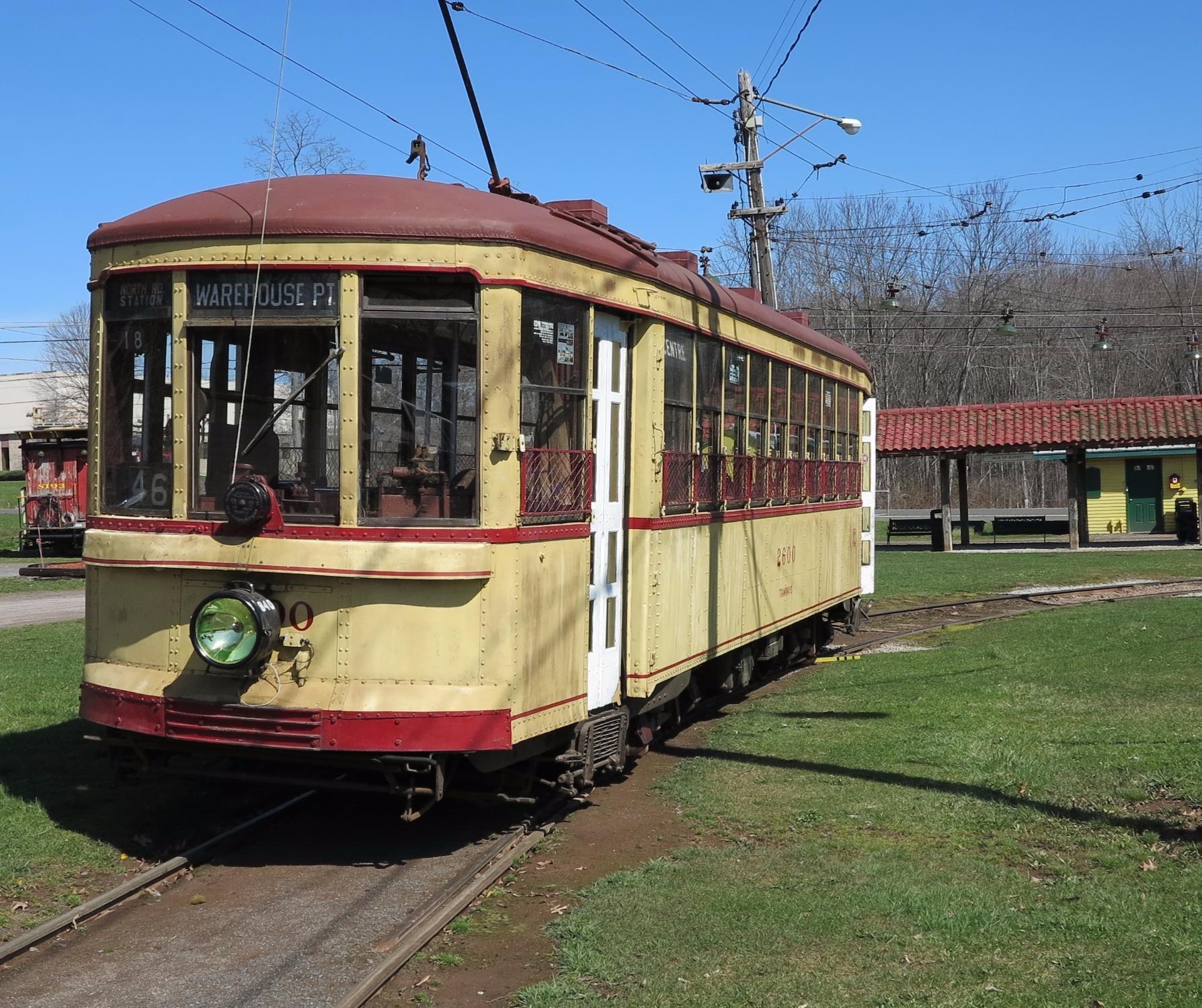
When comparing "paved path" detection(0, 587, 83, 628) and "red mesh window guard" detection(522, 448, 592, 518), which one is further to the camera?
"paved path" detection(0, 587, 83, 628)

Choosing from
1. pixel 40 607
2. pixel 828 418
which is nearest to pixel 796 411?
pixel 828 418

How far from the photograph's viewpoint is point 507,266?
6.93 meters

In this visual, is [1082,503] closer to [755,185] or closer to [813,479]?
[755,185]

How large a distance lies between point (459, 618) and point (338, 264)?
5.89ft

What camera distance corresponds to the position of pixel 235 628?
21.6ft

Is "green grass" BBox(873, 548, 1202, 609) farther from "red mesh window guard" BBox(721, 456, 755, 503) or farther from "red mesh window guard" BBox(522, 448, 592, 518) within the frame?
"red mesh window guard" BBox(522, 448, 592, 518)

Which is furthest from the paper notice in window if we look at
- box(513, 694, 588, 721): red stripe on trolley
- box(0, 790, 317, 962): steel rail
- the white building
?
the white building

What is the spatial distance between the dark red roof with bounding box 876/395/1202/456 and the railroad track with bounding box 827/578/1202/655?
8.99 meters

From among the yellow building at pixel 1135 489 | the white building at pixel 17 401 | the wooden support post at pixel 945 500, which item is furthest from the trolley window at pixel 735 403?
the white building at pixel 17 401

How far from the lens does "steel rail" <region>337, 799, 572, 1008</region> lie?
5.29 metres

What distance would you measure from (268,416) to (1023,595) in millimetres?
18531

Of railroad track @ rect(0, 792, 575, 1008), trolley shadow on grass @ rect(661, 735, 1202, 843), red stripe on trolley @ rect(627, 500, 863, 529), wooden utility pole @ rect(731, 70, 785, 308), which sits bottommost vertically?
railroad track @ rect(0, 792, 575, 1008)

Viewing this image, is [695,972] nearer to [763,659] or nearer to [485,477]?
[485,477]

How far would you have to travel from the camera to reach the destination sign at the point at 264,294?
678 cm
